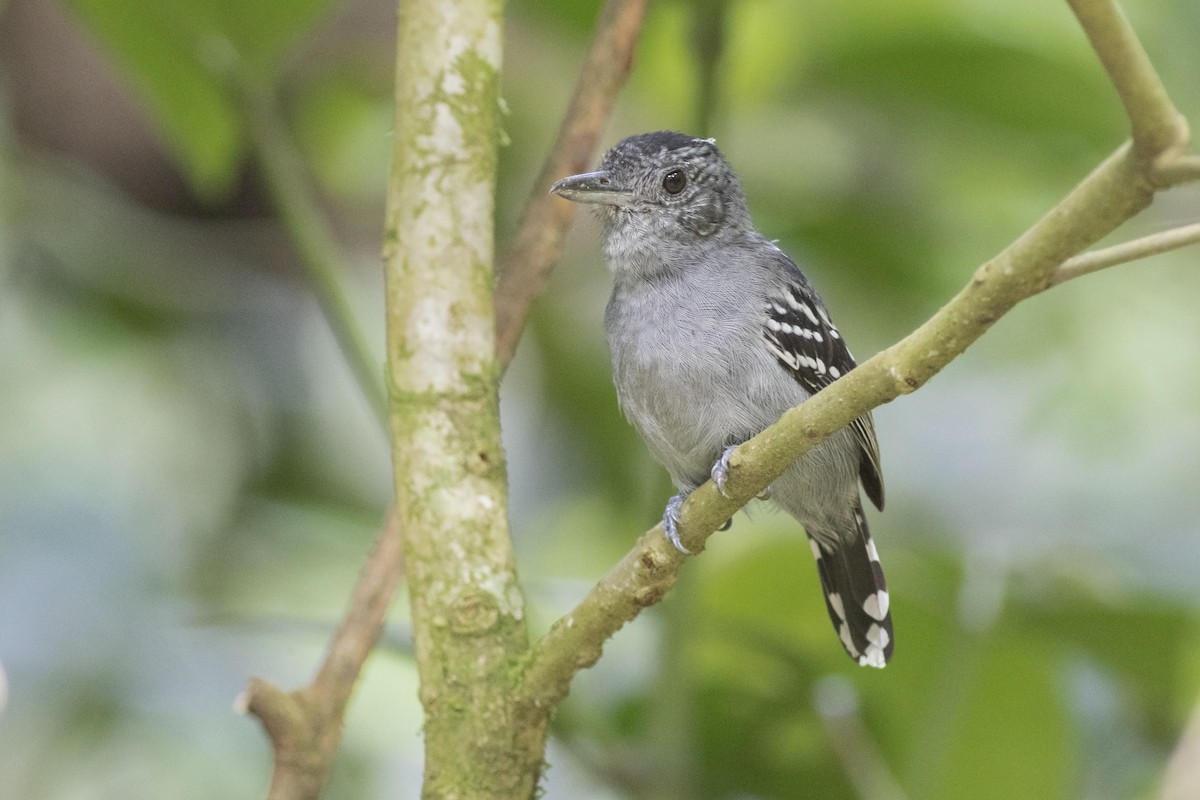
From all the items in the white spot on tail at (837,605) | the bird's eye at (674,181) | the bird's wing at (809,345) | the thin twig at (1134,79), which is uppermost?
the bird's eye at (674,181)

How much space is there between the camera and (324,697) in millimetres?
2748

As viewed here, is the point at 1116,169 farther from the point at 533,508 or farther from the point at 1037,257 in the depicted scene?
the point at 533,508

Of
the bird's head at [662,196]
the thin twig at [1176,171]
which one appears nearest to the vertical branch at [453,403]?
the bird's head at [662,196]

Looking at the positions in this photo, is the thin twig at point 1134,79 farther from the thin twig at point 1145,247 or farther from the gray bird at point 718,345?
the gray bird at point 718,345

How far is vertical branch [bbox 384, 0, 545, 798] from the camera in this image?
238cm

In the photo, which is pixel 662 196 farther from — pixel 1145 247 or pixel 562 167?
pixel 1145 247

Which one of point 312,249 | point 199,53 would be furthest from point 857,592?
point 199,53

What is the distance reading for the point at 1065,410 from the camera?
4.65m

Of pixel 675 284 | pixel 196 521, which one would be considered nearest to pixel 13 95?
pixel 196 521

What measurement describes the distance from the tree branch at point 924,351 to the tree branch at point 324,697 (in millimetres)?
538

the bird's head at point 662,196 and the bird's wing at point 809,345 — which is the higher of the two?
the bird's head at point 662,196

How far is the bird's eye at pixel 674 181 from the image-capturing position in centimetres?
346

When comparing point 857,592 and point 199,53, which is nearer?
point 857,592

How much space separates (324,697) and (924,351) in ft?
5.25
